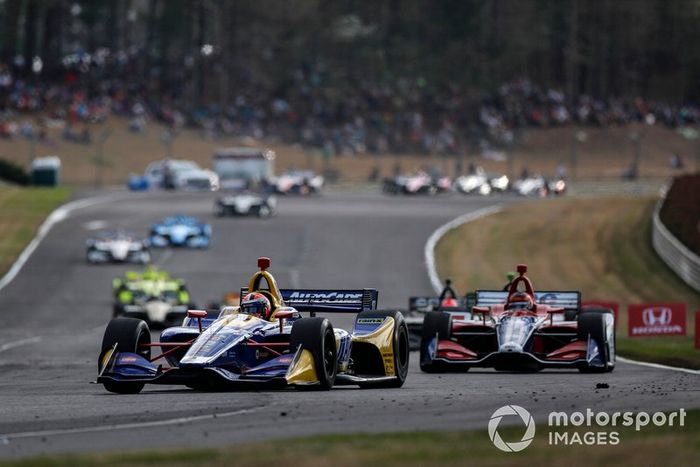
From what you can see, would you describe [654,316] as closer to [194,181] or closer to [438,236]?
[438,236]

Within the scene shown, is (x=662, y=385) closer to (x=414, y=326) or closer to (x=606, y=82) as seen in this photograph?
(x=414, y=326)

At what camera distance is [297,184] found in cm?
8088

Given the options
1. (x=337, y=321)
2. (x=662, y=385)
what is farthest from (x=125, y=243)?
(x=662, y=385)

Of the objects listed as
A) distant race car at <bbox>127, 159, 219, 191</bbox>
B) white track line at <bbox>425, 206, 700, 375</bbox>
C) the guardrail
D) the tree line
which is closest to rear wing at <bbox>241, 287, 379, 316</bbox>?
the guardrail

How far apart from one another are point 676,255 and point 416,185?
3196 cm

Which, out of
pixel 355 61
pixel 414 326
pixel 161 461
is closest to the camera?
pixel 161 461

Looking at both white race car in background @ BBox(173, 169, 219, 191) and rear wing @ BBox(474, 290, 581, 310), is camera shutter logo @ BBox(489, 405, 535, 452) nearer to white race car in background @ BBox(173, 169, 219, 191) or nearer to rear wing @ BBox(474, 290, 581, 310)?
rear wing @ BBox(474, 290, 581, 310)

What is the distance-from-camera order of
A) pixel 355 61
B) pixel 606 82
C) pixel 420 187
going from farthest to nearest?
1. pixel 606 82
2. pixel 355 61
3. pixel 420 187

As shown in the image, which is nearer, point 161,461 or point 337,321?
point 161,461

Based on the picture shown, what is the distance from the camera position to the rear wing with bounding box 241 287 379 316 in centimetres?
2092

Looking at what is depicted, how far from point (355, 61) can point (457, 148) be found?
19094 mm

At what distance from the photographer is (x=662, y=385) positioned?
1883 centimetres

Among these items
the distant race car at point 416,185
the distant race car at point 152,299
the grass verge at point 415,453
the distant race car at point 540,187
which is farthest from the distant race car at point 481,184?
the grass verge at point 415,453

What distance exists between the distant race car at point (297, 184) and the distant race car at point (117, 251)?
24586 millimetres
